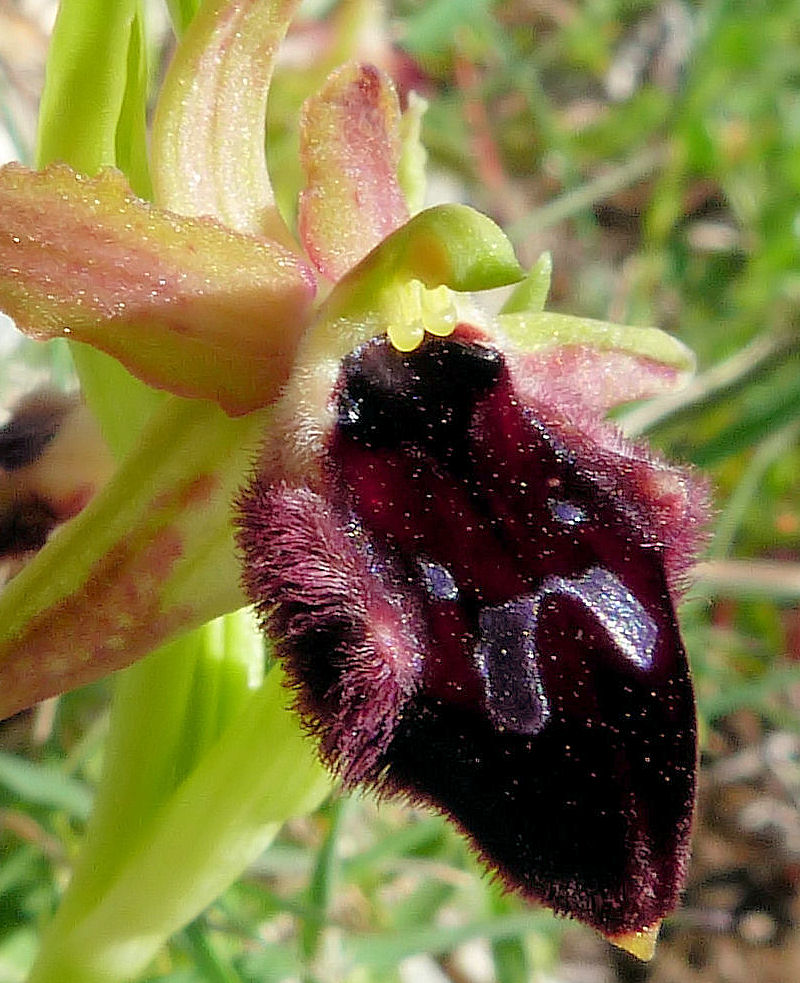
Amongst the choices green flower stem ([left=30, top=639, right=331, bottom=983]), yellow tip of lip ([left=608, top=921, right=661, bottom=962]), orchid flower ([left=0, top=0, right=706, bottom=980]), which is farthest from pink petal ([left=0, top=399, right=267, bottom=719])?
yellow tip of lip ([left=608, top=921, right=661, bottom=962])

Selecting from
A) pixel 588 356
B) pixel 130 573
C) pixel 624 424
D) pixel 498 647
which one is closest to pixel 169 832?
pixel 130 573

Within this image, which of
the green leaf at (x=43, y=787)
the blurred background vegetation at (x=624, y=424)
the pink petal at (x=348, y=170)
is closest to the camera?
the pink petal at (x=348, y=170)

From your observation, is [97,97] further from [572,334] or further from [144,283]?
[572,334]

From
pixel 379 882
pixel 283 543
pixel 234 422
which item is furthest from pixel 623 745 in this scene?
pixel 379 882

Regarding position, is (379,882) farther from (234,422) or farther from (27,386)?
(234,422)

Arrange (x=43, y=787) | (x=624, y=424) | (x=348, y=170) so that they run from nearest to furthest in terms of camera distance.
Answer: (x=348, y=170), (x=43, y=787), (x=624, y=424)

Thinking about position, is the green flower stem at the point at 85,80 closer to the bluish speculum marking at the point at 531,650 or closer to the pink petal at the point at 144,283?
the pink petal at the point at 144,283

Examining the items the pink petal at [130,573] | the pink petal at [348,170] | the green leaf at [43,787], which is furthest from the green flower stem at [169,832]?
the pink petal at [348,170]
